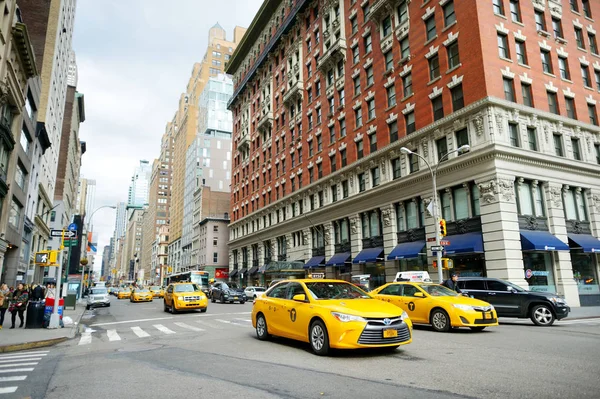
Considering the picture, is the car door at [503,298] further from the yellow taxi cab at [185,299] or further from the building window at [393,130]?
the building window at [393,130]

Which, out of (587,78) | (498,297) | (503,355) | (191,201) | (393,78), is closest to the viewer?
(503,355)

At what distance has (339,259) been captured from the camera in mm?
36938

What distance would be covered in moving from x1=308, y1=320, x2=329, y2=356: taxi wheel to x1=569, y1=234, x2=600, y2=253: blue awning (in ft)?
76.4

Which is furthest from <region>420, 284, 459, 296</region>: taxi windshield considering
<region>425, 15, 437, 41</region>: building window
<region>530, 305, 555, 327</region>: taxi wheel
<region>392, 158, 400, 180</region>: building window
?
<region>425, 15, 437, 41</region>: building window

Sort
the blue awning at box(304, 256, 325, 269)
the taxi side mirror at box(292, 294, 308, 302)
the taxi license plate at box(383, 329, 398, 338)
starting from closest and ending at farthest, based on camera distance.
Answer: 1. the taxi license plate at box(383, 329, 398, 338)
2. the taxi side mirror at box(292, 294, 308, 302)
3. the blue awning at box(304, 256, 325, 269)

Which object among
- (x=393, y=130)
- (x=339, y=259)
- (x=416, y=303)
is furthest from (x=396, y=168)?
(x=416, y=303)

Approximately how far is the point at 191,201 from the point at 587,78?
91.6 metres

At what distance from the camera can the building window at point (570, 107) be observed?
92.7 feet

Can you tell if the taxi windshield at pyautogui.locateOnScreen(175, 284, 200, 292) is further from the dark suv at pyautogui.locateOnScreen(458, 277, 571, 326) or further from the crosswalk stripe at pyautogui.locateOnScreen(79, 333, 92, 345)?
the dark suv at pyautogui.locateOnScreen(458, 277, 571, 326)

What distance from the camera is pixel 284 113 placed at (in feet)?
171

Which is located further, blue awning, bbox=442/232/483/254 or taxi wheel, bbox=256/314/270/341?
blue awning, bbox=442/232/483/254

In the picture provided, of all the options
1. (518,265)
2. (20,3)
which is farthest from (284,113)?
(518,265)

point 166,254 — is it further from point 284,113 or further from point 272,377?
point 272,377

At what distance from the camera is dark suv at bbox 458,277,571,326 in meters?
14.8
